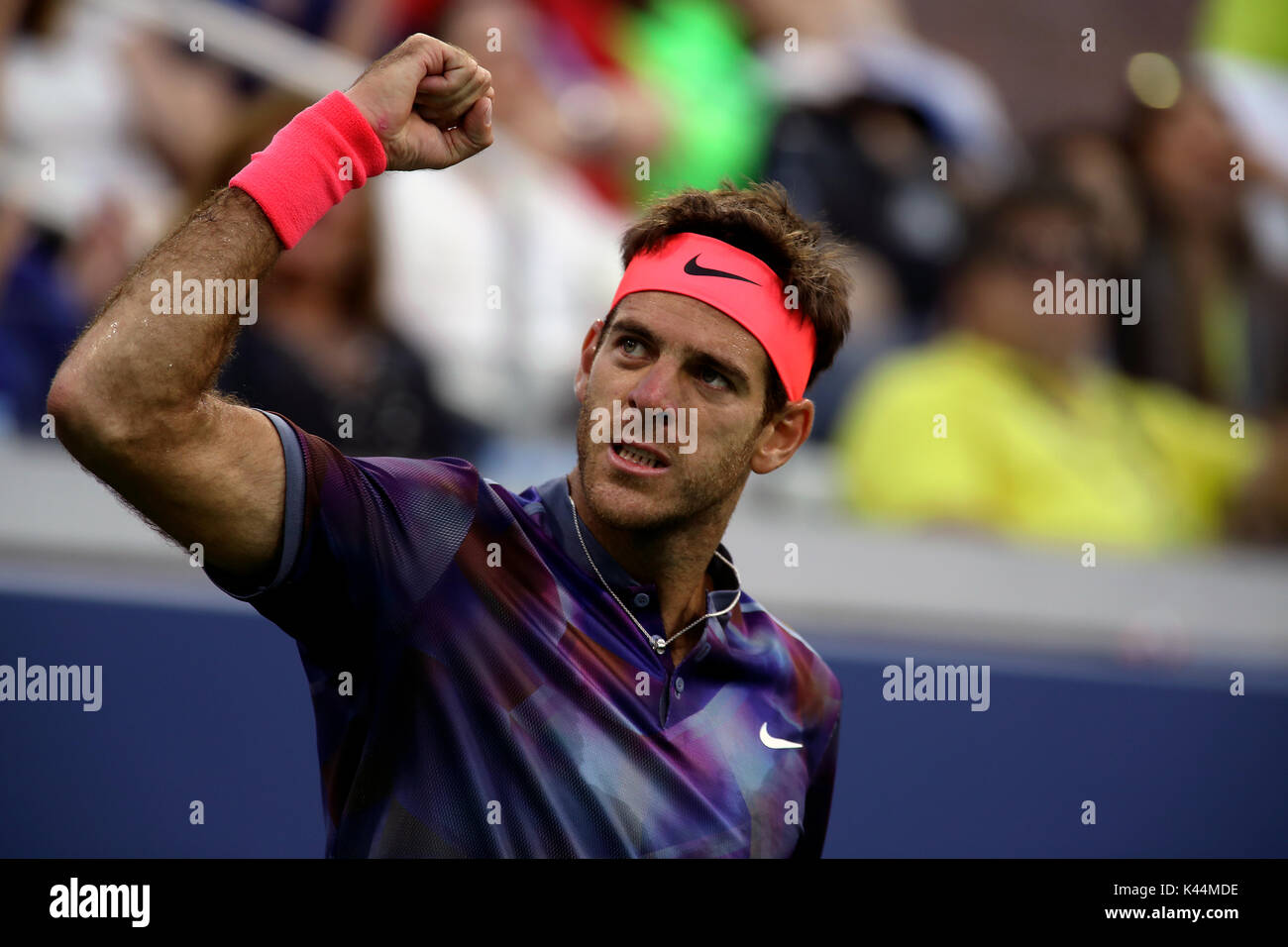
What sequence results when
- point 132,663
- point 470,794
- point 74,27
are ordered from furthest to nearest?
point 74,27 < point 132,663 < point 470,794

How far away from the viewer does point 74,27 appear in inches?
201

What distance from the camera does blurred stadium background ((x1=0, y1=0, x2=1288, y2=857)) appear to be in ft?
15.3

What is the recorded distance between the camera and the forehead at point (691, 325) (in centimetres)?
246

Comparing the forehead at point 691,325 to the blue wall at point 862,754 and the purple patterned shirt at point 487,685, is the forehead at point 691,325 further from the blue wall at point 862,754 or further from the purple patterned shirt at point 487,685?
the blue wall at point 862,754

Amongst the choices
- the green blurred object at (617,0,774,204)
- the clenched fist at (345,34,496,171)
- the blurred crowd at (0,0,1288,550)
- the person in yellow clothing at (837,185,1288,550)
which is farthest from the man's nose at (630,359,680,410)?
the green blurred object at (617,0,774,204)

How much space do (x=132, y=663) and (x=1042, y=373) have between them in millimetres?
3485

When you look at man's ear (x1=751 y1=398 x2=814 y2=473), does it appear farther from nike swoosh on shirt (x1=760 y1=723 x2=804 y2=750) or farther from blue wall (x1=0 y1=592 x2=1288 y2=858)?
blue wall (x1=0 y1=592 x2=1288 y2=858)

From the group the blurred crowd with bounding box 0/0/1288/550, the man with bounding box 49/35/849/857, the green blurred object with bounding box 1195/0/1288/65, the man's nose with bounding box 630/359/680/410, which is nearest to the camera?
the man with bounding box 49/35/849/857

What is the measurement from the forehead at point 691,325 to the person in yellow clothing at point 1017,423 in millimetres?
3095

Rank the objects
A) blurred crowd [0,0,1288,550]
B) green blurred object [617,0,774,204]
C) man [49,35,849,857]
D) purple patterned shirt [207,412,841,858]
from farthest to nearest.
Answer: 1. green blurred object [617,0,774,204]
2. blurred crowd [0,0,1288,550]
3. purple patterned shirt [207,412,841,858]
4. man [49,35,849,857]

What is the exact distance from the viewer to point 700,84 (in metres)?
6.12

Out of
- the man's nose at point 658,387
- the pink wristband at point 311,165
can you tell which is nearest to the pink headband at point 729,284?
the man's nose at point 658,387
